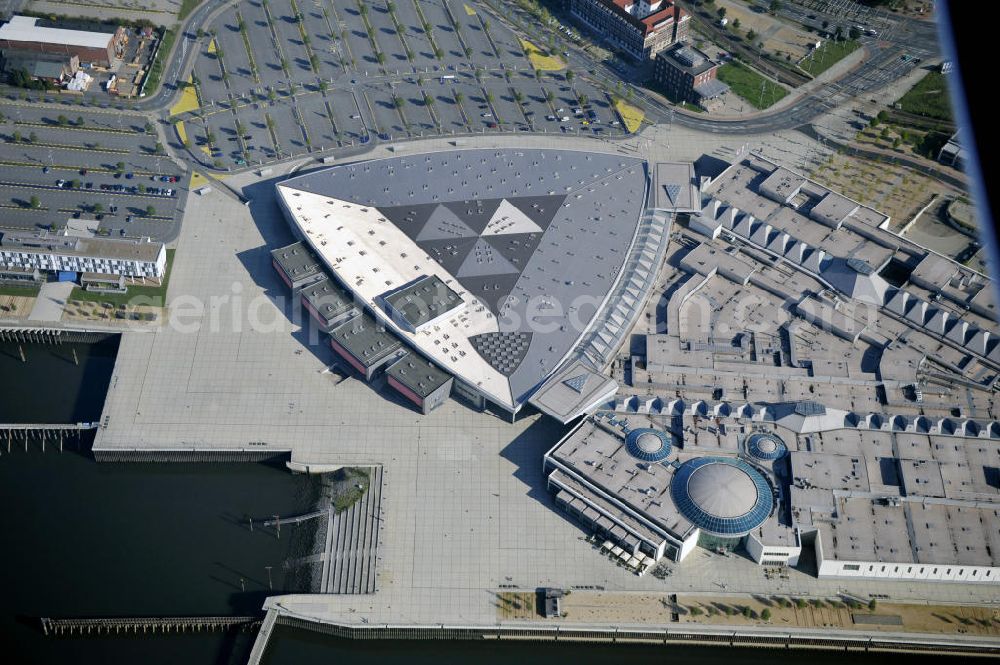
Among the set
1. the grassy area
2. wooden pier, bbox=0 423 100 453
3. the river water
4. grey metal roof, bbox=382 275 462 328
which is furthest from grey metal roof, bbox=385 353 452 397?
wooden pier, bbox=0 423 100 453

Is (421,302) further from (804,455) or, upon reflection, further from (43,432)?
(804,455)

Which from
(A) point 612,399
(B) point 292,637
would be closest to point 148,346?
(B) point 292,637

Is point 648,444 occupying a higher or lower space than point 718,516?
lower

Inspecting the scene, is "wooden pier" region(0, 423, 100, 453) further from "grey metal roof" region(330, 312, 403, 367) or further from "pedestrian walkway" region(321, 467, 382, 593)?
"pedestrian walkway" region(321, 467, 382, 593)

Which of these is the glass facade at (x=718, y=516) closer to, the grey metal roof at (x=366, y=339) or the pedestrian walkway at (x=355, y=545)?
the pedestrian walkway at (x=355, y=545)

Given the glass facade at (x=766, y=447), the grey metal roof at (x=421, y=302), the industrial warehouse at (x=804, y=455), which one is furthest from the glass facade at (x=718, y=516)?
the grey metal roof at (x=421, y=302)

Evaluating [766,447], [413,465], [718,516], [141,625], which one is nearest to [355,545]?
[413,465]
